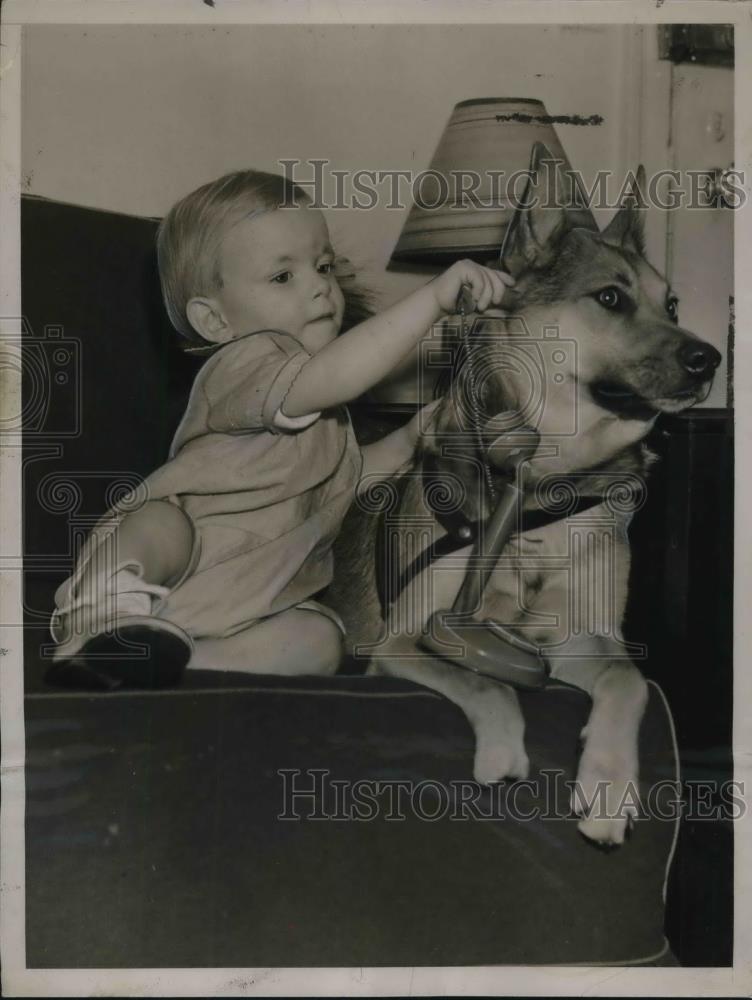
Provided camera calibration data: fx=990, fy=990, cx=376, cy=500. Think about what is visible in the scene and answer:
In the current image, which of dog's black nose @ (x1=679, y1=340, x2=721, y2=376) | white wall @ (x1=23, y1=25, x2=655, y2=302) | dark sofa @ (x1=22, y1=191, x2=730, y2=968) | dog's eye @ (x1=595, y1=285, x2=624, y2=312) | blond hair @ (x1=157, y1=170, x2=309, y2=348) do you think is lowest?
dark sofa @ (x1=22, y1=191, x2=730, y2=968)

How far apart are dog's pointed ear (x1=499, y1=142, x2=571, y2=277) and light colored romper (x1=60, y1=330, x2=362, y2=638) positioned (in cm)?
26

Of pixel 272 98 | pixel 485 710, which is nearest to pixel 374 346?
pixel 272 98

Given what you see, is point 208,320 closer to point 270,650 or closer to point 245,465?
point 245,465

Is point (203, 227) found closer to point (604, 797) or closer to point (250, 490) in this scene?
point (250, 490)

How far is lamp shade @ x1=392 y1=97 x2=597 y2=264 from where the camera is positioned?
1.13 meters

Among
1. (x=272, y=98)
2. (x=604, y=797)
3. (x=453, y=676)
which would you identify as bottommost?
(x=604, y=797)

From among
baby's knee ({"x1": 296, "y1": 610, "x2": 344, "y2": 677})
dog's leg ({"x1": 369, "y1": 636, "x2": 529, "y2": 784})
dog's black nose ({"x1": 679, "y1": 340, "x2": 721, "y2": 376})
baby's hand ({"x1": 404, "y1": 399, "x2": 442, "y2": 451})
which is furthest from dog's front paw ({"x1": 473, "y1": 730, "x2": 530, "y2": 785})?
dog's black nose ({"x1": 679, "y1": 340, "x2": 721, "y2": 376})

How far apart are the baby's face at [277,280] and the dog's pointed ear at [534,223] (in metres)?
0.22

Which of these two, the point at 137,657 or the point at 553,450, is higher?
the point at 553,450

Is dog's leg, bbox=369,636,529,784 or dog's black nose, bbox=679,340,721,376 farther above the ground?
dog's black nose, bbox=679,340,721,376

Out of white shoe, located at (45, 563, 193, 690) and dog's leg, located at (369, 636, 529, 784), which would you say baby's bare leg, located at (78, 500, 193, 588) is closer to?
white shoe, located at (45, 563, 193, 690)

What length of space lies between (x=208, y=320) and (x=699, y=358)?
1.86ft

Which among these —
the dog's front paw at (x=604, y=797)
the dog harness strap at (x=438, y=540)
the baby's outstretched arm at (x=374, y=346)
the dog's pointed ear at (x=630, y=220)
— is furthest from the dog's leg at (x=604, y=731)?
the dog's pointed ear at (x=630, y=220)

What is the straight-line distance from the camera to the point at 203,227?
112 cm
